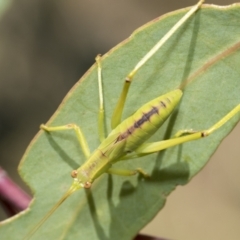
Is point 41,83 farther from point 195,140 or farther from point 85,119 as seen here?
point 195,140

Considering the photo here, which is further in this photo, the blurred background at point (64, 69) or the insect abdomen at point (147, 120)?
the blurred background at point (64, 69)

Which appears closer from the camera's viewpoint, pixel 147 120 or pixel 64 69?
pixel 147 120

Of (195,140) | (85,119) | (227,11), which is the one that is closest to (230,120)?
(195,140)

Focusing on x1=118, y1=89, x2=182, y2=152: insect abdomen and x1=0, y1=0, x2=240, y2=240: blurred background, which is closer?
x1=118, y1=89, x2=182, y2=152: insect abdomen

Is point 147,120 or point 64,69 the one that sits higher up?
point 64,69
